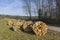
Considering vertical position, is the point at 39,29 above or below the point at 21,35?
above

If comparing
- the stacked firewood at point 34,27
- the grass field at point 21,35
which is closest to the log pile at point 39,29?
the stacked firewood at point 34,27

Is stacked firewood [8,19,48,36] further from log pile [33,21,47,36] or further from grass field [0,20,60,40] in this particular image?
grass field [0,20,60,40]

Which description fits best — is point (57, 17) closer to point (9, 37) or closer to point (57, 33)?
point (57, 33)

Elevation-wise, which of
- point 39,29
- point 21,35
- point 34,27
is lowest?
point 21,35

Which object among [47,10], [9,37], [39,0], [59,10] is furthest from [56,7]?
[9,37]

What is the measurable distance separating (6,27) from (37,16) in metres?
10.8

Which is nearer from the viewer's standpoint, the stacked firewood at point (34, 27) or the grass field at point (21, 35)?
the grass field at point (21, 35)

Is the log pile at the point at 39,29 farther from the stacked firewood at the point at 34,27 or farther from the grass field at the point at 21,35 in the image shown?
the grass field at the point at 21,35

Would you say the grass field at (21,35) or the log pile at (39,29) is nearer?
the grass field at (21,35)

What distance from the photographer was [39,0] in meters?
23.5

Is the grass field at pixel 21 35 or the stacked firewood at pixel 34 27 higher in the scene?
the stacked firewood at pixel 34 27

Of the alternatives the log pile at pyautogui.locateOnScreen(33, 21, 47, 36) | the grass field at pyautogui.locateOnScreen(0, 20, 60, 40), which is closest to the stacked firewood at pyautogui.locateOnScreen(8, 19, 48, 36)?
the log pile at pyautogui.locateOnScreen(33, 21, 47, 36)

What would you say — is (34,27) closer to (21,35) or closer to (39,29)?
(39,29)

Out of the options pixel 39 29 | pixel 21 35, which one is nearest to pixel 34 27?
pixel 39 29
